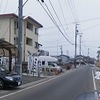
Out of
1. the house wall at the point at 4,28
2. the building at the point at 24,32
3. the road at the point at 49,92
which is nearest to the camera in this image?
the road at the point at 49,92

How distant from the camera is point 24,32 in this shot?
56.6 metres

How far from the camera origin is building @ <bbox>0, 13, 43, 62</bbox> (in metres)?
52.7

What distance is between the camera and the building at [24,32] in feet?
173

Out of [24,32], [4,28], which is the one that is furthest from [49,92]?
[24,32]

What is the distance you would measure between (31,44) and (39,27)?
545cm

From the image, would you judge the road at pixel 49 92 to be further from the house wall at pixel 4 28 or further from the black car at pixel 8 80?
the house wall at pixel 4 28

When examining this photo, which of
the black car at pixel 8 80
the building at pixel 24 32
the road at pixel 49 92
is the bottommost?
the road at pixel 49 92

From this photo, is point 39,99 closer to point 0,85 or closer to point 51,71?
point 0,85

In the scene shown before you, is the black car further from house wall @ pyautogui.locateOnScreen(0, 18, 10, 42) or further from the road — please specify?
house wall @ pyautogui.locateOnScreen(0, 18, 10, 42)

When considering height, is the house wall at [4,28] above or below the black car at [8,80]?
above

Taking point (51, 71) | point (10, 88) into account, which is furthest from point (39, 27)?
point (10, 88)

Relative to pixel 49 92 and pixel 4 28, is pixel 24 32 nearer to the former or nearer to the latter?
pixel 4 28

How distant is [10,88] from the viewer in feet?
73.5

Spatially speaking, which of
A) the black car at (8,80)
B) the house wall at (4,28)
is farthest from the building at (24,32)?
the black car at (8,80)
